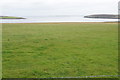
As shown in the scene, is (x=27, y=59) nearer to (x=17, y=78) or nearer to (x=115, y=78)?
(x=17, y=78)

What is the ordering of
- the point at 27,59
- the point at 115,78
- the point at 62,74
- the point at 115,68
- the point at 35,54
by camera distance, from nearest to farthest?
the point at 115,78
the point at 62,74
the point at 115,68
the point at 27,59
the point at 35,54

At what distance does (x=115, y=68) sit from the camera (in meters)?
4.89

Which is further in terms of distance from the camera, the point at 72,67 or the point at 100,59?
the point at 100,59

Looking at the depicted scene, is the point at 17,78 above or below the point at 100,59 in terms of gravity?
above

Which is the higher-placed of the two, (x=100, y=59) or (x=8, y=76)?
(x=8, y=76)

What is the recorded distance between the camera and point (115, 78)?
4035 millimetres

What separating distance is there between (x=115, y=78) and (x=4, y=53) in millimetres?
4260

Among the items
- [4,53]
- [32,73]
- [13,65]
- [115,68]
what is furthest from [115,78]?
[4,53]

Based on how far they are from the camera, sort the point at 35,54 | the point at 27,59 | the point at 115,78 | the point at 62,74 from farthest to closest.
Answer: the point at 35,54 → the point at 27,59 → the point at 62,74 → the point at 115,78

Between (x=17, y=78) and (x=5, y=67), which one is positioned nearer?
(x=17, y=78)

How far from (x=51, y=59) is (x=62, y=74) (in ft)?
5.20

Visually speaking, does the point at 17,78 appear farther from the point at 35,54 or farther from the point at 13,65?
the point at 35,54

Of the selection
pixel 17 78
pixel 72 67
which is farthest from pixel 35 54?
pixel 17 78

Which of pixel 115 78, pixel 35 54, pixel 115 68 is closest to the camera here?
pixel 115 78
